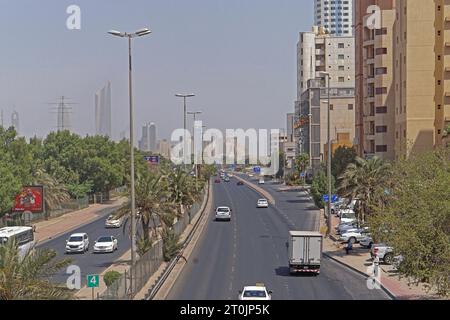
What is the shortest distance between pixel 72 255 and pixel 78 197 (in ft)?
140

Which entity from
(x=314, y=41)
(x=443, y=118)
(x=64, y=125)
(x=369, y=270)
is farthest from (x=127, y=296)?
(x=314, y=41)

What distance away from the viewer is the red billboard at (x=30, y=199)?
61.9m

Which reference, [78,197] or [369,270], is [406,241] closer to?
[369,270]

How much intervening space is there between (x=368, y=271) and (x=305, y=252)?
10.8ft

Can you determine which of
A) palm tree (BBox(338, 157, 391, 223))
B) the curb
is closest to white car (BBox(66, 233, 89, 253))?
the curb

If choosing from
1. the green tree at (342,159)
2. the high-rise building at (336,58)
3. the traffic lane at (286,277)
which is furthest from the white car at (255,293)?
the high-rise building at (336,58)

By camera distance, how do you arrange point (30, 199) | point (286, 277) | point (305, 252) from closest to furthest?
point (286, 277) < point (305, 252) < point (30, 199)

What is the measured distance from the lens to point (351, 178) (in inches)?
1820

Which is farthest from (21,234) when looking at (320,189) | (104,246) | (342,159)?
(342,159)

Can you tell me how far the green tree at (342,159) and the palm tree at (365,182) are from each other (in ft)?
120

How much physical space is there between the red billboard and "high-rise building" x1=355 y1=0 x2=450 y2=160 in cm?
2850

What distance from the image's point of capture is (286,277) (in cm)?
3394

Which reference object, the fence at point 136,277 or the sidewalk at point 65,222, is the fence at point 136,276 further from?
the sidewalk at point 65,222

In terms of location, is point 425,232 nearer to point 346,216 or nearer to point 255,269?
point 255,269
